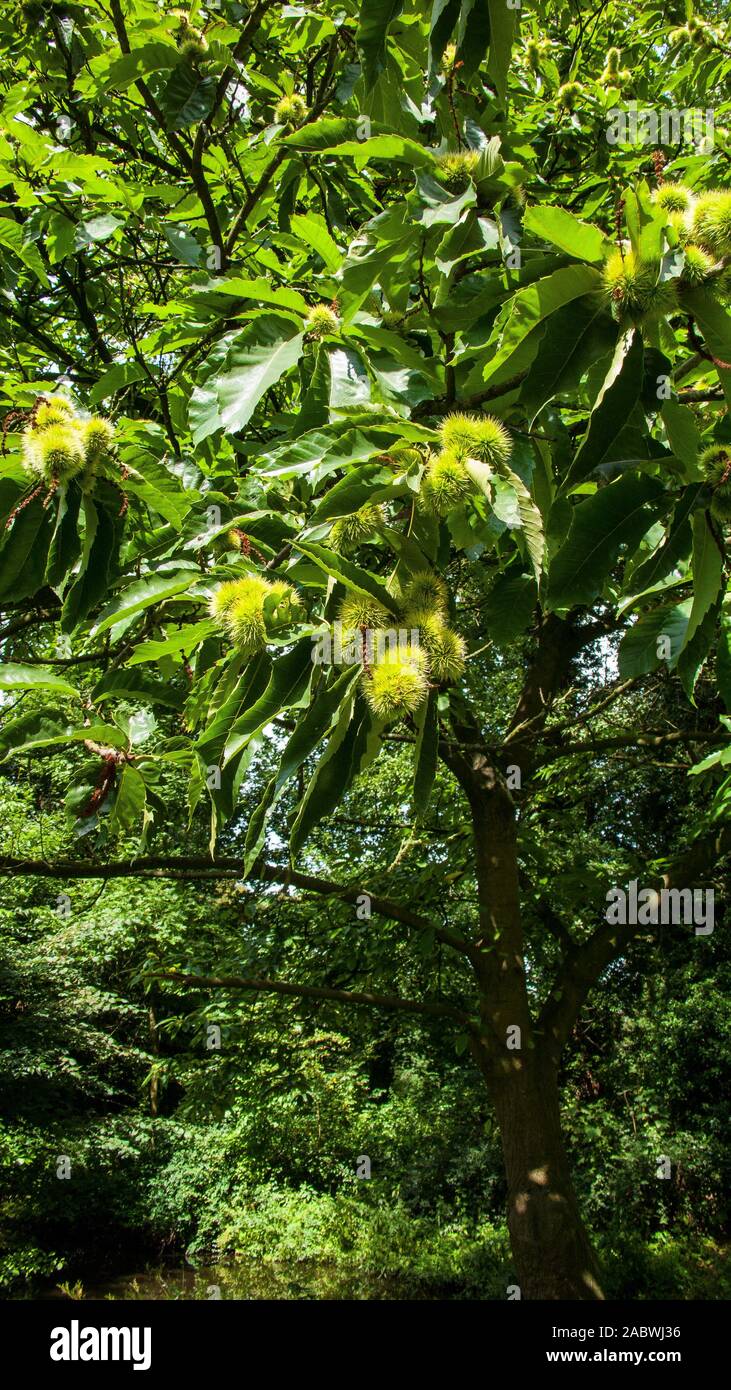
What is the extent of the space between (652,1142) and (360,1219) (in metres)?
3.10

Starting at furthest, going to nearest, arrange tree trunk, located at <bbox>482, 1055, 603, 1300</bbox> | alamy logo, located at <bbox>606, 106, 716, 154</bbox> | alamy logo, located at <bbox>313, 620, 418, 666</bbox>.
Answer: tree trunk, located at <bbox>482, 1055, 603, 1300</bbox>
alamy logo, located at <bbox>606, 106, 716, 154</bbox>
alamy logo, located at <bbox>313, 620, 418, 666</bbox>

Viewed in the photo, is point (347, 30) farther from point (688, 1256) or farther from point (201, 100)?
point (688, 1256)

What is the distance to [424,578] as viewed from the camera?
123 centimetres

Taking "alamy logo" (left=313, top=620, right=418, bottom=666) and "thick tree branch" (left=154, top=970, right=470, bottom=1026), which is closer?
"alamy logo" (left=313, top=620, right=418, bottom=666)

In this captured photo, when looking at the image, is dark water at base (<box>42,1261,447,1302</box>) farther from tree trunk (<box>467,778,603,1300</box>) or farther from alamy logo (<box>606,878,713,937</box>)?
alamy logo (<box>606,878,713,937</box>)

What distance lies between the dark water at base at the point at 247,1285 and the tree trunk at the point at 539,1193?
15.5ft

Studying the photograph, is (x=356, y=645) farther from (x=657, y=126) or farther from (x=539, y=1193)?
(x=539, y=1193)

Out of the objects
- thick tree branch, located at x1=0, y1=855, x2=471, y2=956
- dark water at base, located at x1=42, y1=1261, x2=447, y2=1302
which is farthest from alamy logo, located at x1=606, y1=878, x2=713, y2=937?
dark water at base, located at x1=42, y1=1261, x2=447, y2=1302

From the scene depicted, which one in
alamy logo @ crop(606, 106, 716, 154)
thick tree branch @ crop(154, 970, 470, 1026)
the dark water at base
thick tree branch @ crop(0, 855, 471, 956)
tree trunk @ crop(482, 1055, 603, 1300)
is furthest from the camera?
the dark water at base

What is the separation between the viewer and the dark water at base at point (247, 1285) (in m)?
8.24

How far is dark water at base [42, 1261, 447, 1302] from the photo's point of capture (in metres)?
8.24

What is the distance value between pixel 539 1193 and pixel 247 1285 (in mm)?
6457

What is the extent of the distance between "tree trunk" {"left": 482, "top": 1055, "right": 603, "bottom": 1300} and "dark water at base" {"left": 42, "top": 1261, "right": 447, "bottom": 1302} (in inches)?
186

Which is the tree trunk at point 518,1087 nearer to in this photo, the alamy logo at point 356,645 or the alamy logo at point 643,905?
the alamy logo at point 643,905
